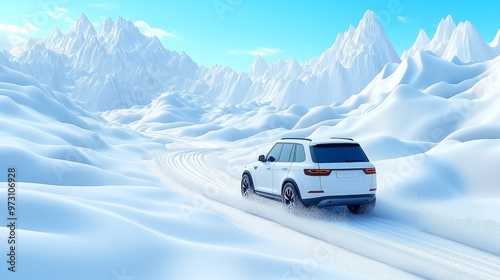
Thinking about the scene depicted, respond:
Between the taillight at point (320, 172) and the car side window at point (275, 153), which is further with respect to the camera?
the car side window at point (275, 153)

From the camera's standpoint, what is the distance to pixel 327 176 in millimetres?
9102

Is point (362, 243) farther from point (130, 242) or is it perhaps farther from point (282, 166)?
point (130, 242)

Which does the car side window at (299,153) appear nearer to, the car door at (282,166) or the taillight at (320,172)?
the car door at (282,166)

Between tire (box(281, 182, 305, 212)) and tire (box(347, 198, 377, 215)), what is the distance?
1.56m

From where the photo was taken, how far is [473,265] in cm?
643

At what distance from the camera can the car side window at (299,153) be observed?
969 cm

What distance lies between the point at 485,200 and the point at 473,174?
226 centimetres

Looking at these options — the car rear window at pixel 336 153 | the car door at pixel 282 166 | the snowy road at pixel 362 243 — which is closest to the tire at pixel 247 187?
the snowy road at pixel 362 243

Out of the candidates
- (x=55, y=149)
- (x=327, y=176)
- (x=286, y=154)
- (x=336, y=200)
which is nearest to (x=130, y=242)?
(x=327, y=176)

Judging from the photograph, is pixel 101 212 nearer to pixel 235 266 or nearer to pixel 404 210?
pixel 235 266

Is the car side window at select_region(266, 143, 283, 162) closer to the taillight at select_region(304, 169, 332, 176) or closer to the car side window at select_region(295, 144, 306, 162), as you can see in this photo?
the car side window at select_region(295, 144, 306, 162)

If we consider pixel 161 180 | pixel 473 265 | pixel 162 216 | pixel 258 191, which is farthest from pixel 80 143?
pixel 473 265

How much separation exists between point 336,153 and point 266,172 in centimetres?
237

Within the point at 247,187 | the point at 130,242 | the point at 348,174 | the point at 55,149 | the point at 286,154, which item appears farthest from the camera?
the point at 55,149
